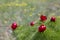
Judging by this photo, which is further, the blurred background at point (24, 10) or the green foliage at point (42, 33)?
the blurred background at point (24, 10)

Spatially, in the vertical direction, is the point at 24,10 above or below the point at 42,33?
below

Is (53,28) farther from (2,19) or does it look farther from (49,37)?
(2,19)

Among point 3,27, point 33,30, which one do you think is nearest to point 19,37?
point 33,30

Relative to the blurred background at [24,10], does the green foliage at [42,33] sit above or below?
above

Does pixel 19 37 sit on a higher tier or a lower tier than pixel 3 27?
higher

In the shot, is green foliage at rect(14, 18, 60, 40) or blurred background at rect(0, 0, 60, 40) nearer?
A: green foliage at rect(14, 18, 60, 40)

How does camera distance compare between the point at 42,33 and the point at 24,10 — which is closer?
the point at 42,33

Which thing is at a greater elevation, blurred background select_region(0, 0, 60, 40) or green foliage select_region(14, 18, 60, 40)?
green foliage select_region(14, 18, 60, 40)

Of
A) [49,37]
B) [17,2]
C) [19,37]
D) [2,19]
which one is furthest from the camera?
[17,2]
